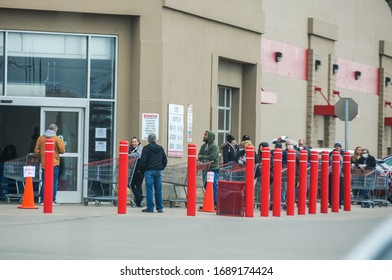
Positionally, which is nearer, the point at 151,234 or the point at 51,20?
the point at 151,234

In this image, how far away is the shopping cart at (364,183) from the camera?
28.7m

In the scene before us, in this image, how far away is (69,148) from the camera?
25172mm

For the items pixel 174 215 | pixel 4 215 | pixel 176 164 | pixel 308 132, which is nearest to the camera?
pixel 4 215

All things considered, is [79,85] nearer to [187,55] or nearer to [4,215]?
[187,55]

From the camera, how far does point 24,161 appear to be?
76.0 feet

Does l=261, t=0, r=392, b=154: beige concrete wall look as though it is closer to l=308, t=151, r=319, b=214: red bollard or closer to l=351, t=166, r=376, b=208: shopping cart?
l=351, t=166, r=376, b=208: shopping cart

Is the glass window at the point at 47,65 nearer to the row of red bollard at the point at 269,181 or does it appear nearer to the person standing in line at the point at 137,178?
the person standing in line at the point at 137,178

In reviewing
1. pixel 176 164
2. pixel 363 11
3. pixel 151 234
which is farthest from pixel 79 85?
pixel 363 11

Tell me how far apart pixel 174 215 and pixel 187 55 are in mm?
7664

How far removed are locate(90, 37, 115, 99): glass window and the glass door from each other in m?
0.73

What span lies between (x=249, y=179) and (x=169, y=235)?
5.00 metres

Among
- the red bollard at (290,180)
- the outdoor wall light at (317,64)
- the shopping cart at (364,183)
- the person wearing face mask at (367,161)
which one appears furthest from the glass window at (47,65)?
the outdoor wall light at (317,64)

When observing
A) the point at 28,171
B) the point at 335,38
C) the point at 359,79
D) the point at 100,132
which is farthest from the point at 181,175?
the point at 359,79

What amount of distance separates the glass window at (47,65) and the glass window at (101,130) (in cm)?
53
